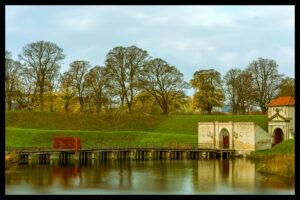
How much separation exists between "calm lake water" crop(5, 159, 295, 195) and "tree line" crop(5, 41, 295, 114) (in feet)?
111

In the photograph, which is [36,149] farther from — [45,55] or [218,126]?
[45,55]

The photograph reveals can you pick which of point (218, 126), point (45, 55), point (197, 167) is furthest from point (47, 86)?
point (197, 167)

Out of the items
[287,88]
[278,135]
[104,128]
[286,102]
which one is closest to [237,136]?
[278,135]

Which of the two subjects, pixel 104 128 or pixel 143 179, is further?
pixel 104 128

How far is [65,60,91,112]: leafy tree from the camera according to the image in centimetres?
8162

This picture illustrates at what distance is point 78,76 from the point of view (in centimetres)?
8219

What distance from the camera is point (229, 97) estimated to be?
84188 mm

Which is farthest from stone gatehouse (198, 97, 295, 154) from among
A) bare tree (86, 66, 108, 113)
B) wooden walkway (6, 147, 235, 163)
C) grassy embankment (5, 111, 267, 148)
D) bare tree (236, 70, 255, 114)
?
bare tree (86, 66, 108, 113)

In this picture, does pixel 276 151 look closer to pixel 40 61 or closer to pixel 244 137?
pixel 244 137

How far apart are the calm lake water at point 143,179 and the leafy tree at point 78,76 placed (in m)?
34.8

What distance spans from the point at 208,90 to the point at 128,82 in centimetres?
1675

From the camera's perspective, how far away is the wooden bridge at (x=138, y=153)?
53.7 meters

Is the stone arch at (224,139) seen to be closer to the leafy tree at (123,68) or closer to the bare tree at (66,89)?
the leafy tree at (123,68)

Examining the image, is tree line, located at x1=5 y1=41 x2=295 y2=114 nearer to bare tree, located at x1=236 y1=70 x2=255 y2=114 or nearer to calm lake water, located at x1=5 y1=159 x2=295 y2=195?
bare tree, located at x1=236 y1=70 x2=255 y2=114
